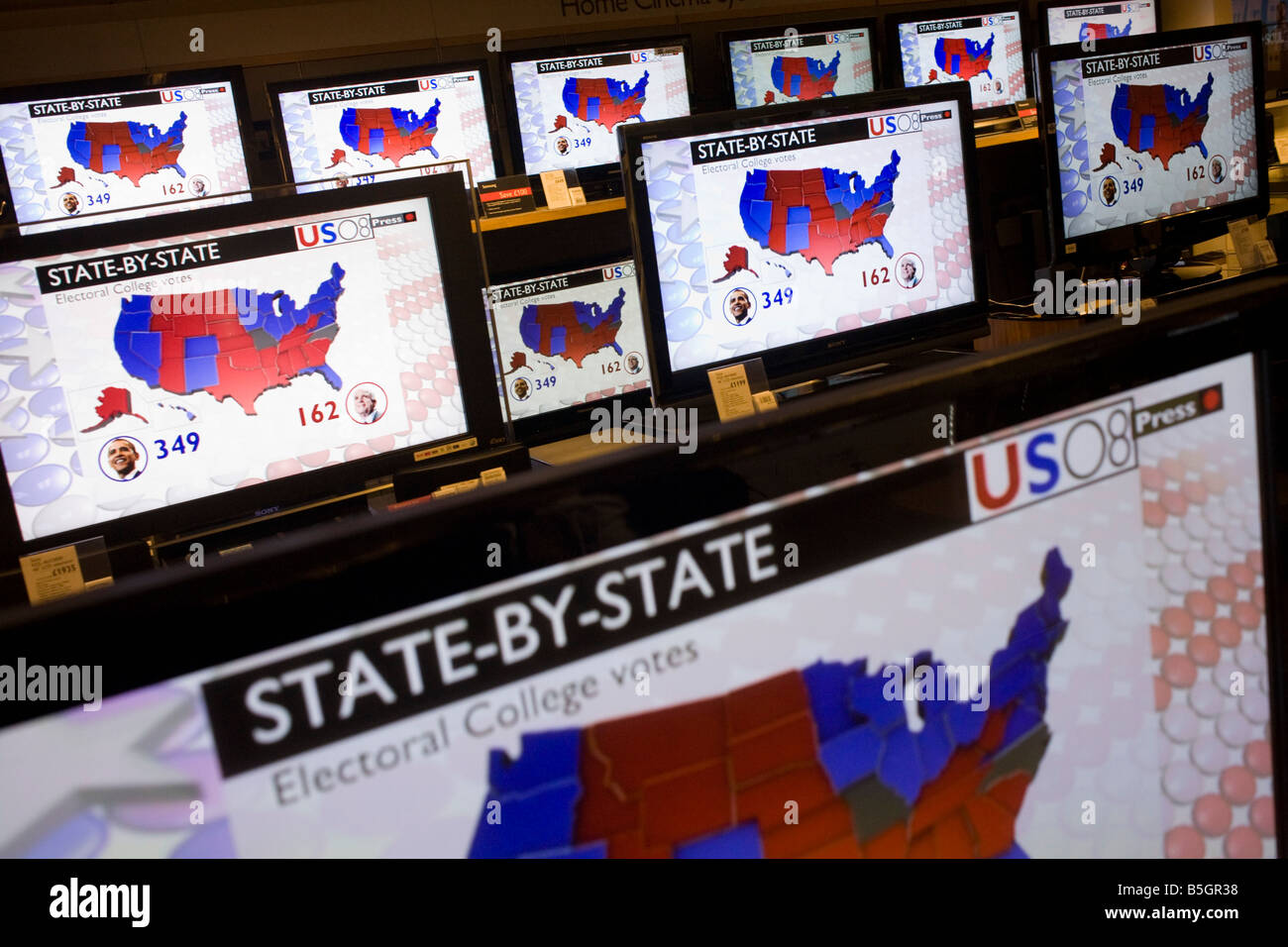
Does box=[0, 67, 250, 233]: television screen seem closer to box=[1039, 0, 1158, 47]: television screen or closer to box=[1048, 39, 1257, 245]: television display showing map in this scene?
box=[1048, 39, 1257, 245]: television display showing map

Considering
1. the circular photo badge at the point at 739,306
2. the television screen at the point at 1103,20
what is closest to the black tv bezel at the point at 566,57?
the television screen at the point at 1103,20

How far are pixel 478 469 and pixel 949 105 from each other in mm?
1032

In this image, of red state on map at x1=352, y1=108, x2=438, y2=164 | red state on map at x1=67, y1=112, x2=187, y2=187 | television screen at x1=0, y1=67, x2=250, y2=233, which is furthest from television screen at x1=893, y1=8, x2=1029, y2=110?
red state on map at x1=67, y1=112, x2=187, y2=187

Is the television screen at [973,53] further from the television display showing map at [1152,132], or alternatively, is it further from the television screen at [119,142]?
the television screen at [119,142]

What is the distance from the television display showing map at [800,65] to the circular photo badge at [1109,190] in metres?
2.58

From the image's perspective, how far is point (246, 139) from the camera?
3654 millimetres

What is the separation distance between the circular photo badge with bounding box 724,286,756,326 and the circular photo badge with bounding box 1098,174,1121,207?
1040 mm

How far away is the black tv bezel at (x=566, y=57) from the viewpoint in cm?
406

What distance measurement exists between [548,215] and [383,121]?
1.50 metres

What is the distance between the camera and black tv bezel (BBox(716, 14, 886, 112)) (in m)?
4.54

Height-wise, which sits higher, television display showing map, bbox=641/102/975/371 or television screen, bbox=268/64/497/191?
television screen, bbox=268/64/497/191

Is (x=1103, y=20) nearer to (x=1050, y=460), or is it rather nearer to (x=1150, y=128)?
(x=1150, y=128)

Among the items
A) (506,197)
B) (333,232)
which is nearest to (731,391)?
(333,232)

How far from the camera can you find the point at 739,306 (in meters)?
1.65
